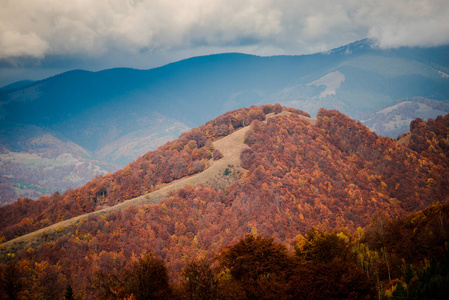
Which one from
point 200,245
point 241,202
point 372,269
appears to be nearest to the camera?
point 372,269

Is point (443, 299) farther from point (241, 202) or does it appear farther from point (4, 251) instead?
point (4, 251)

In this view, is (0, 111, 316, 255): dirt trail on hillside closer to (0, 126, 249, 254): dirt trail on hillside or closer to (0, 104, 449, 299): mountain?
(0, 126, 249, 254): dirt trail on hillside

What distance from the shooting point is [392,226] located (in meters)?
56.8

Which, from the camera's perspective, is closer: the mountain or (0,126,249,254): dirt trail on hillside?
the mountain

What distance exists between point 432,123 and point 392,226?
111m

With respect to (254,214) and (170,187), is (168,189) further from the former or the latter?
(254,214)

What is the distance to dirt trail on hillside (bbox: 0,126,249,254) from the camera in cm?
6881

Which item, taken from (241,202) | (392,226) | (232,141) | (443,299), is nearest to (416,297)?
(443,299)

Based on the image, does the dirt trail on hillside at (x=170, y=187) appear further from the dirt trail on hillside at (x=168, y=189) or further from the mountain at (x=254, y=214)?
the mountain at (x=254, y=214)

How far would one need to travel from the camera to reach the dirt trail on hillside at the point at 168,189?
68812 mm

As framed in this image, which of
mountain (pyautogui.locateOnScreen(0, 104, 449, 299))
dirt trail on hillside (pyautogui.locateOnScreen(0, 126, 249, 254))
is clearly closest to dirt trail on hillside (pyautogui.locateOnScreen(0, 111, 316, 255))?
dirt trail on hillside (pyautogui.locateOnScreen(0, 126, 249, 254))

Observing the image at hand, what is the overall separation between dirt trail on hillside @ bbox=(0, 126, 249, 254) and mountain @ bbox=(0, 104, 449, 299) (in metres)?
0.42

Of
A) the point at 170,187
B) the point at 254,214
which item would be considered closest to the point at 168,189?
the point at 170,187

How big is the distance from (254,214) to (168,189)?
1205 inches
